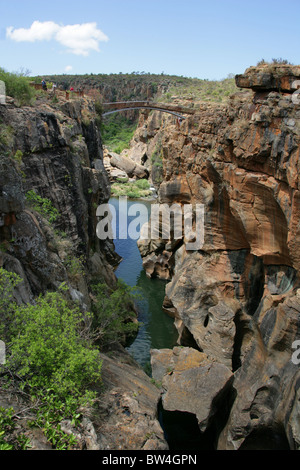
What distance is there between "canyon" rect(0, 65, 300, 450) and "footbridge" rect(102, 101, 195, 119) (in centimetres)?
987

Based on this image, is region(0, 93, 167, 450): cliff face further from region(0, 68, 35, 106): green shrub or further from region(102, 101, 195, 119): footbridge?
region(102, 101, 195, 119): footbridge

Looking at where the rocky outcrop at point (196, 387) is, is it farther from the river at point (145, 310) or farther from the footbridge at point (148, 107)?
the footbridge at point (148, 107)

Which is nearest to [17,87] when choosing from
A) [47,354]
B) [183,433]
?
[47,354]

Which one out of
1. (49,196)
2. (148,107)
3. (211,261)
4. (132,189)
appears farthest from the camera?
(132,189)

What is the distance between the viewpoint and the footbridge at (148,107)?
109 ft

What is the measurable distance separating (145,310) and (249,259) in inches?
377

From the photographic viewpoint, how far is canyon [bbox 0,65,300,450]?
1227cm

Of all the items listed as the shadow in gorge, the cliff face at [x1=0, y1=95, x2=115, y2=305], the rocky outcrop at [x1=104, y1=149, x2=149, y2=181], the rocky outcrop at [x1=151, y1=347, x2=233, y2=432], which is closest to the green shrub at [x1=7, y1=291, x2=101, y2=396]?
the cliff face at [x1=0, y1=95, x2=115, y2=305]

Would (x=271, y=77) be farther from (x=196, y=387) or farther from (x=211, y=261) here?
(x=196, y=387)

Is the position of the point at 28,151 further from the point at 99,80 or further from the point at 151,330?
the point at 99,80

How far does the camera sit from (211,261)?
21297mm

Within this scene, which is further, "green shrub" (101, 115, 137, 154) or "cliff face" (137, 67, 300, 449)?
"green shrub" (101, 115, 137, 154)

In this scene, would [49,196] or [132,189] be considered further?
[132,189]

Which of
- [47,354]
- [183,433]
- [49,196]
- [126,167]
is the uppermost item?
[49,196]
